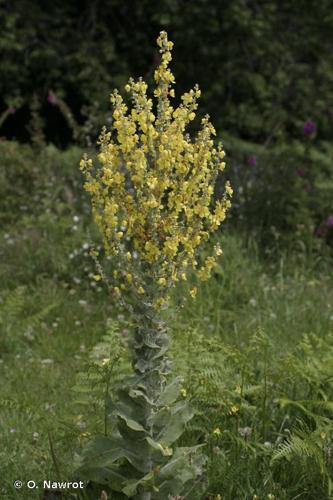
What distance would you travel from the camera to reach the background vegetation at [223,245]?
328 cm

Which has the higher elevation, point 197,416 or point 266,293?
point 266,293

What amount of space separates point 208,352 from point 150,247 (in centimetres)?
112

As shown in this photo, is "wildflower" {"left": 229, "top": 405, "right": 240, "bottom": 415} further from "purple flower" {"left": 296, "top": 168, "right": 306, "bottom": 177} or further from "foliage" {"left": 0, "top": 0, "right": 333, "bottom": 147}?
"foliage" {"left": 0, "top": 0, "right": 333, "bottom": 147}

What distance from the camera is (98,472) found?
272cm

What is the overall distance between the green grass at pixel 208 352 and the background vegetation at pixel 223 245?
0.01 m

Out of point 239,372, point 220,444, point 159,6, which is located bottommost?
point 220,444

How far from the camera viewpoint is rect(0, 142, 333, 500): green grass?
3.13 metres

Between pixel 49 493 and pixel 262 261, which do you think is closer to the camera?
pixel 49 493

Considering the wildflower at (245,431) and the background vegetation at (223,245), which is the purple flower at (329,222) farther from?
the wildflower at (245,431)

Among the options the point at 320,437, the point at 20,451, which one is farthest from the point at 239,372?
the point at 20,451

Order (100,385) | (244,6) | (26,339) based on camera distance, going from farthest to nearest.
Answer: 1. (244,6)
2. (26,339)
3. (100,385)

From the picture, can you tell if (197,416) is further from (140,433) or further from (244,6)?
(244,6)

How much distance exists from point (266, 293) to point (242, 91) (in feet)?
16.1

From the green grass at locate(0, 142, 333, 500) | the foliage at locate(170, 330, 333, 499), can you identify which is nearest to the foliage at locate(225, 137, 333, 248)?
the green grass at locate(0, 142, 333, 500)
